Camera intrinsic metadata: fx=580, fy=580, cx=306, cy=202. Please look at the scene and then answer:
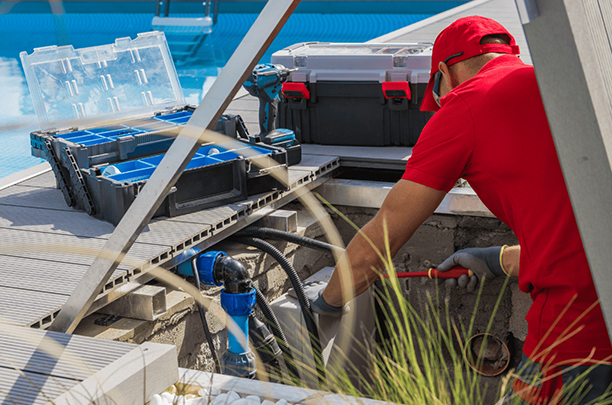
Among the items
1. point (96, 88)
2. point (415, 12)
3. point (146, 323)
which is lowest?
point (146, 323)

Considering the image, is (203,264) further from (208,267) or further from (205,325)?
(205,325)

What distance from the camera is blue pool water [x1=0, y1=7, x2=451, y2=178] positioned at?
12.0 metres

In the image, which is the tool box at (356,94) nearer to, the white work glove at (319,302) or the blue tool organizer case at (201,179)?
the blue tool organizer case at (201,179)

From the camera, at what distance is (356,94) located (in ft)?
13.5

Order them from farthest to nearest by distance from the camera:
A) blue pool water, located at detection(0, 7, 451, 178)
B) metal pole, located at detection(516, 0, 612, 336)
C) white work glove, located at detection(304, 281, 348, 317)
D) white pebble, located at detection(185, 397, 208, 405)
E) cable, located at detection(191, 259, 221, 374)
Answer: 1. blue pool water, located at detection(0, 7, 451, 178)
2. cable, located at detection(191, 259, 221, 374)
3. white work glove, located at detection(304, 281, 348, 317)
4. white pebble, located at detection(185, 397, 208, 405)
5. metal pole, located at detection(516, 0, 612, 336)

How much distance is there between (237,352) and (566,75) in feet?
5.78

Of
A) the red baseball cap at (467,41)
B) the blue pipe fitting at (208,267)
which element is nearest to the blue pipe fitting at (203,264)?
the blue pipe fitting at (208,267)

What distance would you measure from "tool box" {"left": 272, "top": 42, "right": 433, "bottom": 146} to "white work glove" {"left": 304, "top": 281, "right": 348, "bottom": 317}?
4.57ft

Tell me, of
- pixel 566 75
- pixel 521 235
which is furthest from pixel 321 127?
pixel 566 75

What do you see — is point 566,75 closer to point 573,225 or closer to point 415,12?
point 573,225

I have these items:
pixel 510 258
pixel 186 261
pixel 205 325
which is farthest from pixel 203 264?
pixel 510 258

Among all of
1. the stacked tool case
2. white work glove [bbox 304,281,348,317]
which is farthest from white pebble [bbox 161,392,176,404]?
the stacked tool case

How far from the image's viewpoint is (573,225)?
4.65 ft

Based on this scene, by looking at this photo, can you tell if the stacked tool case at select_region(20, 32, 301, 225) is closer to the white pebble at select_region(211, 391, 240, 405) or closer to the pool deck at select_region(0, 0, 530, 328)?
the pool deck at select_region(0, 0, 530, 328)
